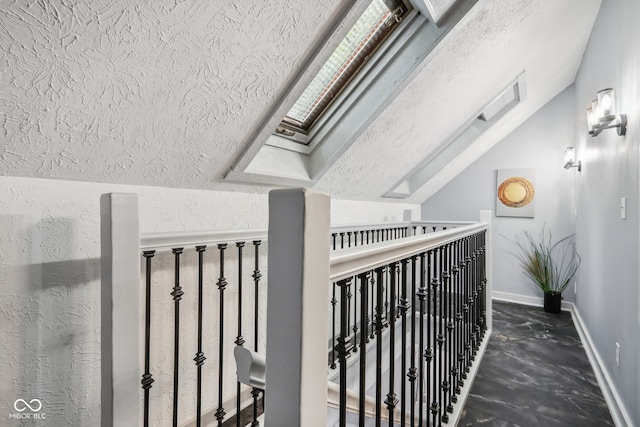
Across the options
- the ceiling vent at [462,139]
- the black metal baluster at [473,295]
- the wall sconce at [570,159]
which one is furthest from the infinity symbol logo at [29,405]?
the wall sconce at [570,159]

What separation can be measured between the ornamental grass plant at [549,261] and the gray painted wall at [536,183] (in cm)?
9

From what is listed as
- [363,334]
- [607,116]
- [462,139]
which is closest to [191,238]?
[363,334]

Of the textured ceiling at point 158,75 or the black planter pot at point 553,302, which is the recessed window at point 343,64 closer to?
the textured ceiling at point 158,75

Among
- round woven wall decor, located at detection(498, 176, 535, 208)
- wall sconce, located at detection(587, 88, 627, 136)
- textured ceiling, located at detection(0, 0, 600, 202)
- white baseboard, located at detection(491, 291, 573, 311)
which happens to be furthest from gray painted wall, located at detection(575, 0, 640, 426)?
round woven wall decor, located at detection(498, 176, 535, 208)

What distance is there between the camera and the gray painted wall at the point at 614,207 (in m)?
1.56

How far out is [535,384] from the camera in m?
2.16

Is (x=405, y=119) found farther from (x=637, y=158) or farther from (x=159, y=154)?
(x=159, y=154)

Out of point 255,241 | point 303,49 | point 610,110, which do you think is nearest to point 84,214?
point 255,241

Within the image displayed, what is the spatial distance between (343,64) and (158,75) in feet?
3.88

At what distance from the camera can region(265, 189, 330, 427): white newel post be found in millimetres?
515

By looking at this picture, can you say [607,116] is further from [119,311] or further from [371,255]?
[119,311]

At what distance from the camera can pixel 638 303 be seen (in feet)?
4.79

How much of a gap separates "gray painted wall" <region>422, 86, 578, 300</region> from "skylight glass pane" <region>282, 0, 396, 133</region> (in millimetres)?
3054

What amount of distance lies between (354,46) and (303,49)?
0.68 metres
